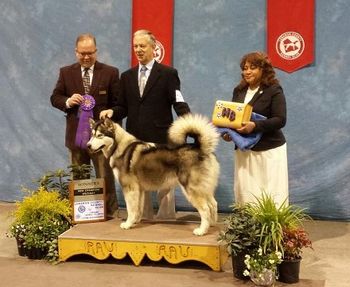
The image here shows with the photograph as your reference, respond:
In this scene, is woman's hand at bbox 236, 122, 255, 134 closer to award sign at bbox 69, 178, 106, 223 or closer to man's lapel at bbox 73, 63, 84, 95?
award sign at bbox 69, 178, 106, 223

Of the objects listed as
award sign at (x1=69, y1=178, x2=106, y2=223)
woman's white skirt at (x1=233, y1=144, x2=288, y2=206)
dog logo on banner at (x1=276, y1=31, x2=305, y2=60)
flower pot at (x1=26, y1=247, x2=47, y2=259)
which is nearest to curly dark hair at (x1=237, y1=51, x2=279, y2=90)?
woman's white skirt at (x1=233, y1=144, x2=288, y2=206)

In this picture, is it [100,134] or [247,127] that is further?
[100,134]

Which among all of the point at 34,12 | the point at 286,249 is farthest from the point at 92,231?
the point at 34,12

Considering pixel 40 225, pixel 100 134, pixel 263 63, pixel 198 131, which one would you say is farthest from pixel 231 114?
pixel 40 225

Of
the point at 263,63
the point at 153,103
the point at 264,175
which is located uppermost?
the point at 263,63

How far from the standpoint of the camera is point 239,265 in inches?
139

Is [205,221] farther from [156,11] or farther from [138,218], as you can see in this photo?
[156,11]

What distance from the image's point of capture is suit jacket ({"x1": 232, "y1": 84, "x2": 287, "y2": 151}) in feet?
12.3

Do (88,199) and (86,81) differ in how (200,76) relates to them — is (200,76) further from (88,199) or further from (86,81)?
(88,199)

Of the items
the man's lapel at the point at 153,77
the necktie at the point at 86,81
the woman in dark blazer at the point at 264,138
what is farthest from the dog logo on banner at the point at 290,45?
the necktie at the point at 86,81

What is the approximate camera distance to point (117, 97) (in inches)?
171

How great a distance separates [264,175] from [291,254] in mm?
611

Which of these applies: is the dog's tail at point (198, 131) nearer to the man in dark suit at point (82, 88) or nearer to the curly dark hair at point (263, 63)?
the curly dark hair at point (263, 63)

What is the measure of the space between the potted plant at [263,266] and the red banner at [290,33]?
7.47ft
